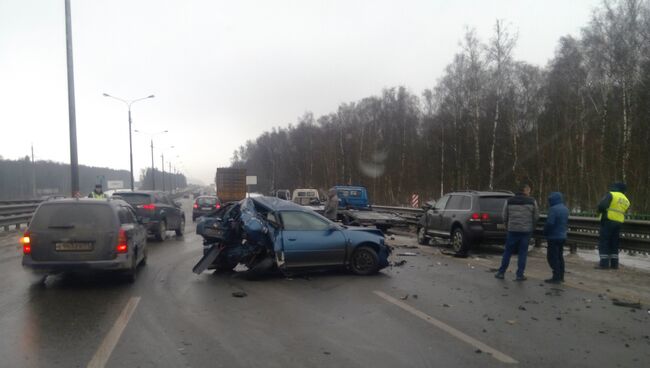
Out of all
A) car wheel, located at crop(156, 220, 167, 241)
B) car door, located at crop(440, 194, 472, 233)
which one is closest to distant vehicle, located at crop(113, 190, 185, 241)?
car wheel, located at crop(156, 220, 167, 241)

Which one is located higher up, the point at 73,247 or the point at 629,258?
the point at 73,247

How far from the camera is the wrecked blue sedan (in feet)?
29.8

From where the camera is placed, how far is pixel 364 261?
9.64m

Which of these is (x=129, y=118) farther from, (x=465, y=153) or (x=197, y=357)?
(x=197, y=357)

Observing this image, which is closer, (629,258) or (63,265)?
(63,265)

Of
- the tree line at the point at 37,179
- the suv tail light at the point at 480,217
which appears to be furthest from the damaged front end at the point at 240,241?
the tree line at the point at 37,179

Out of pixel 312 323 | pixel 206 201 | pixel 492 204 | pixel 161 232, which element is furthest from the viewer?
pixel 206 201

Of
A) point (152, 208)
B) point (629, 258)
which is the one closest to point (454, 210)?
point (629, 258)

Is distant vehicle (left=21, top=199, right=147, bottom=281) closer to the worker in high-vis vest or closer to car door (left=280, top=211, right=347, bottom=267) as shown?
car door (left=280, top=211, right=347, bottom=267)

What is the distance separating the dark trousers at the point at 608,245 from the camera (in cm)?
1020

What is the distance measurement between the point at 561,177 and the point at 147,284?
119ft

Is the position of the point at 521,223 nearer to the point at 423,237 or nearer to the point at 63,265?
the point at 423,237

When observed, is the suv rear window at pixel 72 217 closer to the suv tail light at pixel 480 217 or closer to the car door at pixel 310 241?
the car door at pixel 310 241

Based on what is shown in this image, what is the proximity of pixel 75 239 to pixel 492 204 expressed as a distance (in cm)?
1011
